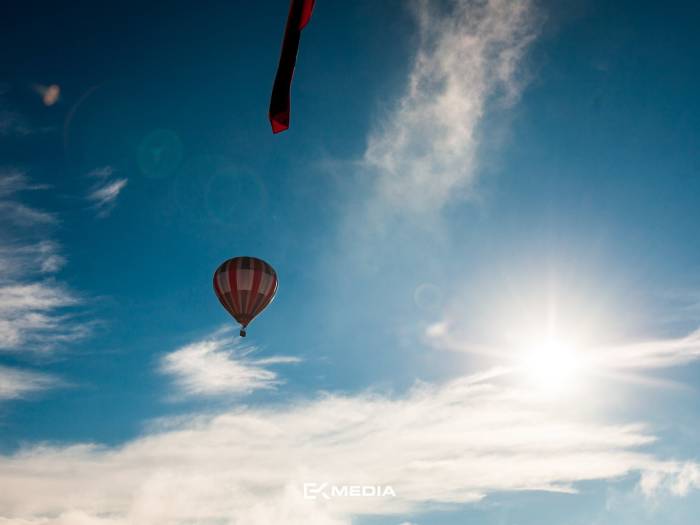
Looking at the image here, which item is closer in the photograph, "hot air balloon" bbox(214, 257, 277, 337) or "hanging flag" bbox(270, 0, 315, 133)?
"hanging flag" bbox(270, 0, 315, 133)

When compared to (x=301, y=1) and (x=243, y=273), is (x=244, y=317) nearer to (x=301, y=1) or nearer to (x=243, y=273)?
(x=243, y=273)

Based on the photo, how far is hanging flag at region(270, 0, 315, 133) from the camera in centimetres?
1316

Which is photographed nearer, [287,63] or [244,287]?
[287,63]

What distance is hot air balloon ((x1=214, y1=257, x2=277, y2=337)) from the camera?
41.2 meters

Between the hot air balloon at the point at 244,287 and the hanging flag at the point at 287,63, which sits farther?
the hot air balloon at the point at 244,287

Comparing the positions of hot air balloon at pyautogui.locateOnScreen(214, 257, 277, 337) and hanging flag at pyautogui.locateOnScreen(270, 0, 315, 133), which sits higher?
hot air balloon at pyautogui.locateOnScreen(214, 257, 277, 337)

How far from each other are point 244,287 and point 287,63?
98.6 feet

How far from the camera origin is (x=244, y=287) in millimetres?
41656

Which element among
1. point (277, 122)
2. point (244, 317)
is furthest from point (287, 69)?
point (244, 317)

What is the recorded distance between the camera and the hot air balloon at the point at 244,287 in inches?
1622

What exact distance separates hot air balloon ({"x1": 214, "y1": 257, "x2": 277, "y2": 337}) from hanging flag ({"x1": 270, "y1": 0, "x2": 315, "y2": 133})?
92.8ft

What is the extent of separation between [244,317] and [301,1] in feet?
101

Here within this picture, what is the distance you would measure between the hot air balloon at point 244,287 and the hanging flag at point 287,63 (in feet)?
92.8

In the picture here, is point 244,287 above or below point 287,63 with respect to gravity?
above
